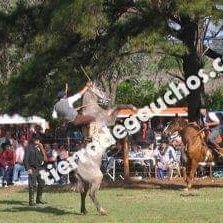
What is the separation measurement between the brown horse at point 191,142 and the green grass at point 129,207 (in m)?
0.74

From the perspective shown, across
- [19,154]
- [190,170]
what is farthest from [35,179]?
[19,154]

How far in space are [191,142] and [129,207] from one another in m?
5.49

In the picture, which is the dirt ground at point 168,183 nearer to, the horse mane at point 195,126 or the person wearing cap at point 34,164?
the horse mane at point 195,126

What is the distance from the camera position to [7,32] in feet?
70.6

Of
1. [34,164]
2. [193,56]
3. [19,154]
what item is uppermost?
[193,56]

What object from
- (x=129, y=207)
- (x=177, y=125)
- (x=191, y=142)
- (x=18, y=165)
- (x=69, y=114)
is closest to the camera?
(x=69, y=114)

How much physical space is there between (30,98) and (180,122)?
14.3 feet

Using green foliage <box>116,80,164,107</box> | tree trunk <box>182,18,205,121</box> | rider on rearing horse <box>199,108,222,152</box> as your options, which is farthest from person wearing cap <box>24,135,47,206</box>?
green foliage <box>116,80,164,107</box>

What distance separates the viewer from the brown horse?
66.5 feet

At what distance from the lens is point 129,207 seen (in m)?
15.3

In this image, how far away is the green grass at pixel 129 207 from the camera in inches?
515

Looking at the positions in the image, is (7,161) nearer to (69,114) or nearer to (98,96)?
(98,96)

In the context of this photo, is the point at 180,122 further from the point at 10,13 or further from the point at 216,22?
the point at 10,13

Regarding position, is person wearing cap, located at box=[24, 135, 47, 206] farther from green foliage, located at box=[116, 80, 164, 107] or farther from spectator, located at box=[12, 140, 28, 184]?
green foliage, located at box=[116, 80, 164, 107]
